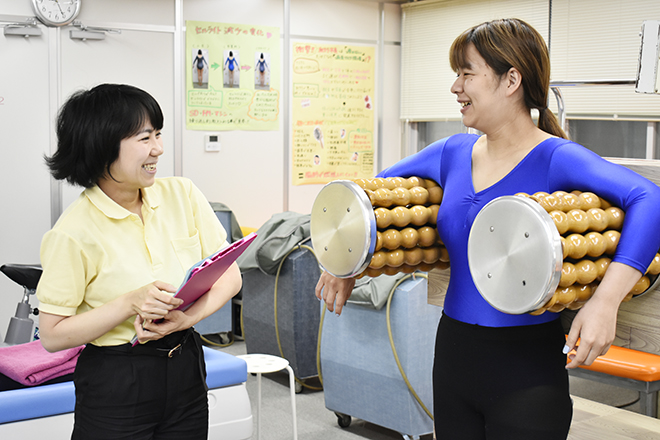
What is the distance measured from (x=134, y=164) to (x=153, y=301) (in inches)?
12.1

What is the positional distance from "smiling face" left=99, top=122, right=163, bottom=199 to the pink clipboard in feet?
0.82

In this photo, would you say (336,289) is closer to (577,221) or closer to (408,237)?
(408,237)

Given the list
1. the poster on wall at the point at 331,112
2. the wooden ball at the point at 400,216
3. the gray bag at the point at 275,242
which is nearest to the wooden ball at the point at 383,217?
the wooden ball at the point at 400,216

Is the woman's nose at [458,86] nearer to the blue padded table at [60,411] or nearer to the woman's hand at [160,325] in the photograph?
the woman's hand at [160,325]

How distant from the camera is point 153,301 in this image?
136 cm

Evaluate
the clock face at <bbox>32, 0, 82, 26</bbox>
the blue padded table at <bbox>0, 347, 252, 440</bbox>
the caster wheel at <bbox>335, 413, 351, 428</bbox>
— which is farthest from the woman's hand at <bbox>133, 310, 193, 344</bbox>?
the clock face at <bbox>32, 0, 82, 26</bbox>

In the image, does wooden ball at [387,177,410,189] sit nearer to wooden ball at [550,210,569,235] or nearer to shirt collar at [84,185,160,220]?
wooden ball at [550,210,569,235]

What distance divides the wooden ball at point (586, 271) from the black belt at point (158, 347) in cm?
84

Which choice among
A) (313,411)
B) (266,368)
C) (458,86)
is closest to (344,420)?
(313,411)

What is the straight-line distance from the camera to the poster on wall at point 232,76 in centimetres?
488

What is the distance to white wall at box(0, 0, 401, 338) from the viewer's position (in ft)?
14.1

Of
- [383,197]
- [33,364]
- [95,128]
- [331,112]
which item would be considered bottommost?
[33,364]

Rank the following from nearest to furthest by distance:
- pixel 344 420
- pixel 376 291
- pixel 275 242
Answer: pixel 376 291
pixel 344 420
pixel 275 242

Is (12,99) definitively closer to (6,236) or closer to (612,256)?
(6,236)
